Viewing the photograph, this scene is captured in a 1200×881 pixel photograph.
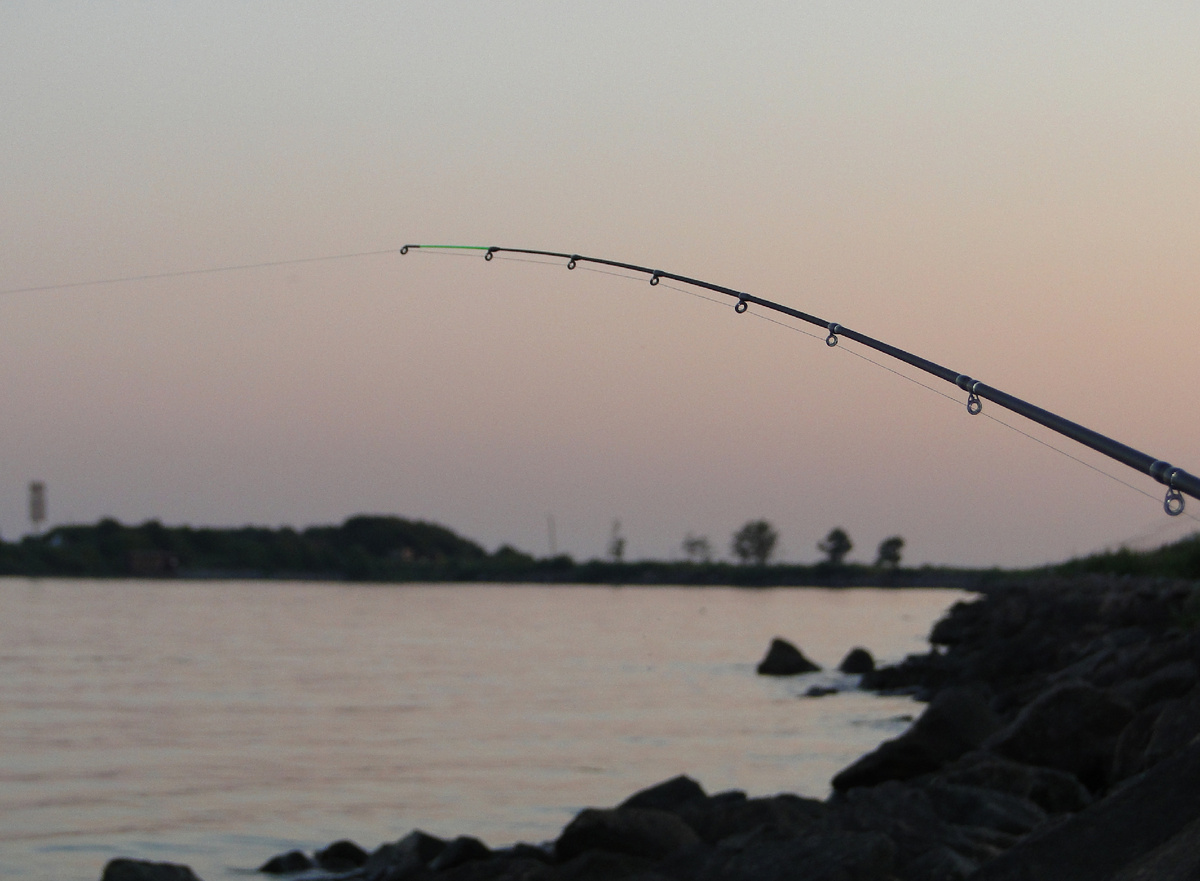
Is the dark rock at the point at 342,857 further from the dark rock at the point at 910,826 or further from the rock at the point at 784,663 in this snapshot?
the rock at the point at 784,663

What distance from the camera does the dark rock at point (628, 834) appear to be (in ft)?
32.6

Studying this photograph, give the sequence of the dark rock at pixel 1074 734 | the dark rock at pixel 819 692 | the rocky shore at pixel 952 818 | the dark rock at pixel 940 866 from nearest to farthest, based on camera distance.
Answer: the rocky shore at pixel 952 818 → the dark rock at pixel 940 866 → the dark rock at pixel 1074 734 → the dark rock at pixel 819 692

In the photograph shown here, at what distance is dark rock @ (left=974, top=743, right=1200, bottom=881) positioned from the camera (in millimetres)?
5688

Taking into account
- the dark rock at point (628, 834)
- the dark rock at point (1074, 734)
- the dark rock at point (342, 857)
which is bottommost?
the dark rock at point (342, 857)

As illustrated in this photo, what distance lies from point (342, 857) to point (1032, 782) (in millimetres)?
5649

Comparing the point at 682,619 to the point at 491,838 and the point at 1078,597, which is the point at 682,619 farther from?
the point at 491,838

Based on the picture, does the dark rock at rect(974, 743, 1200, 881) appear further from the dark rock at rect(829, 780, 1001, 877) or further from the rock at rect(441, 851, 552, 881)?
the rock at rect(441, 851, 552, 881)

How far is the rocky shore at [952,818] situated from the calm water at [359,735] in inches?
99.8

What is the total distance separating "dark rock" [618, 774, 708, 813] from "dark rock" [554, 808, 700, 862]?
5.77 feet

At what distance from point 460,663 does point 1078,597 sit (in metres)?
15.2

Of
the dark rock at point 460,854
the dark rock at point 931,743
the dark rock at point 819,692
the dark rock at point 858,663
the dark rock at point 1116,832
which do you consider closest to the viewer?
the dark rock at point 1116,832

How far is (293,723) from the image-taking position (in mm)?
23094

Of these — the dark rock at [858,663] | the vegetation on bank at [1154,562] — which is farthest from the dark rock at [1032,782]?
the dark rock at [858,663]

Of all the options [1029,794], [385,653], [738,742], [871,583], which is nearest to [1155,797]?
[1029,794]
